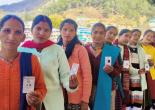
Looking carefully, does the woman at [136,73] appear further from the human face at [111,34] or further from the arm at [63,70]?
the arm at [63,70]

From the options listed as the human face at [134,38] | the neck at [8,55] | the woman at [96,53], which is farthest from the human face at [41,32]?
the human face at [134,38]

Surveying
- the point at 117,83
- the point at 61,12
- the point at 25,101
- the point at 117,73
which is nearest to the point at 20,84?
the point at 25,101

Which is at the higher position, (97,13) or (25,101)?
(97,13)

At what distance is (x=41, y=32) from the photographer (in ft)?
9.27

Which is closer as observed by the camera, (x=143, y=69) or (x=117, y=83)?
(x=117, y=83)

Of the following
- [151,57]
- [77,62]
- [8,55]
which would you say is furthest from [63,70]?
[151,57]

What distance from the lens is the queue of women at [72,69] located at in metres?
2.13

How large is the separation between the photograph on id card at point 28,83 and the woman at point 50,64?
2.04 feet

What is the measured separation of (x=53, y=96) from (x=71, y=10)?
32.6 ft

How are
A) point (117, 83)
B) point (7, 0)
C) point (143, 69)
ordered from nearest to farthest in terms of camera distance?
point (117, 83)
point (143, 69)
point (7, 0)

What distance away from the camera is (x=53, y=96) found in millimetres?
2793

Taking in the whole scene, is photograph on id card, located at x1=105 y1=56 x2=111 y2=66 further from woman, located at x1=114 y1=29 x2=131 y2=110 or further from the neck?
the neck

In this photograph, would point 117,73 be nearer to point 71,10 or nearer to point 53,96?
point 53,96

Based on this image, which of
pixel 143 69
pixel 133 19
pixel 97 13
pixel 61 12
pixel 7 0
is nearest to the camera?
pixel 143 69
